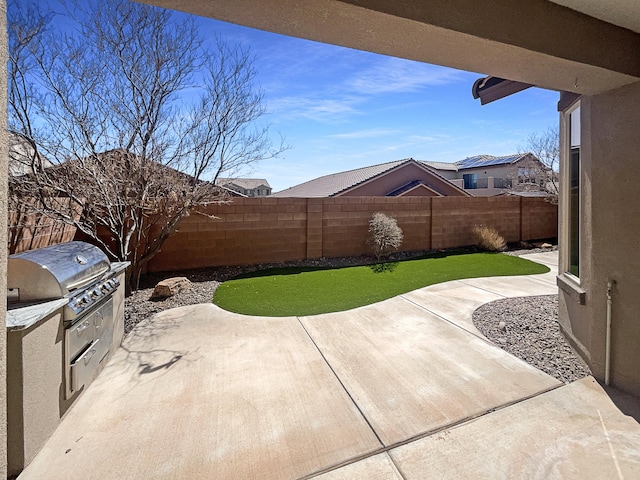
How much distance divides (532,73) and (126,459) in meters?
4.87

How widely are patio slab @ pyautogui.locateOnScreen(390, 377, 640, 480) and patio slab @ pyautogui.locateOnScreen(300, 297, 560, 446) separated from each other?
0.18 meters

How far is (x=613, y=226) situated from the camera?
366cm

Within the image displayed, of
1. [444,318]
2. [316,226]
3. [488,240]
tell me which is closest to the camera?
[444,318]

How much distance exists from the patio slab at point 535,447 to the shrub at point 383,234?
7927 millimetres

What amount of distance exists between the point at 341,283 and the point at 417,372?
440 cm

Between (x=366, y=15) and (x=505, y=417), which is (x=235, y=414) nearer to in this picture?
(x=505, y=417)

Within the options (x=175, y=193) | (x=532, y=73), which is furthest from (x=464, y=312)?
(x=175, y=193)

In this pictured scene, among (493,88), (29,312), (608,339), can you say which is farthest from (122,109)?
(608,339)

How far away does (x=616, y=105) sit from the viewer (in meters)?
3.55

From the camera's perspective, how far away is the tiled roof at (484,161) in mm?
32625

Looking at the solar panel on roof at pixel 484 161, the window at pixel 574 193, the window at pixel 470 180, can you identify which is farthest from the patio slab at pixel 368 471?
the window at pixel 470 180

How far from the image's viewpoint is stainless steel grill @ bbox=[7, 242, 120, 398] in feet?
10.3

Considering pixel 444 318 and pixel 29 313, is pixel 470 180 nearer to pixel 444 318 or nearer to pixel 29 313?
pixel 444 318

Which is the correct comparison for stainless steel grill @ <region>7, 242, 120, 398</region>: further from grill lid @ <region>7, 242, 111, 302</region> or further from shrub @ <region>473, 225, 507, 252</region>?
shrub @ <region>473, 225, 507, 252</region>
